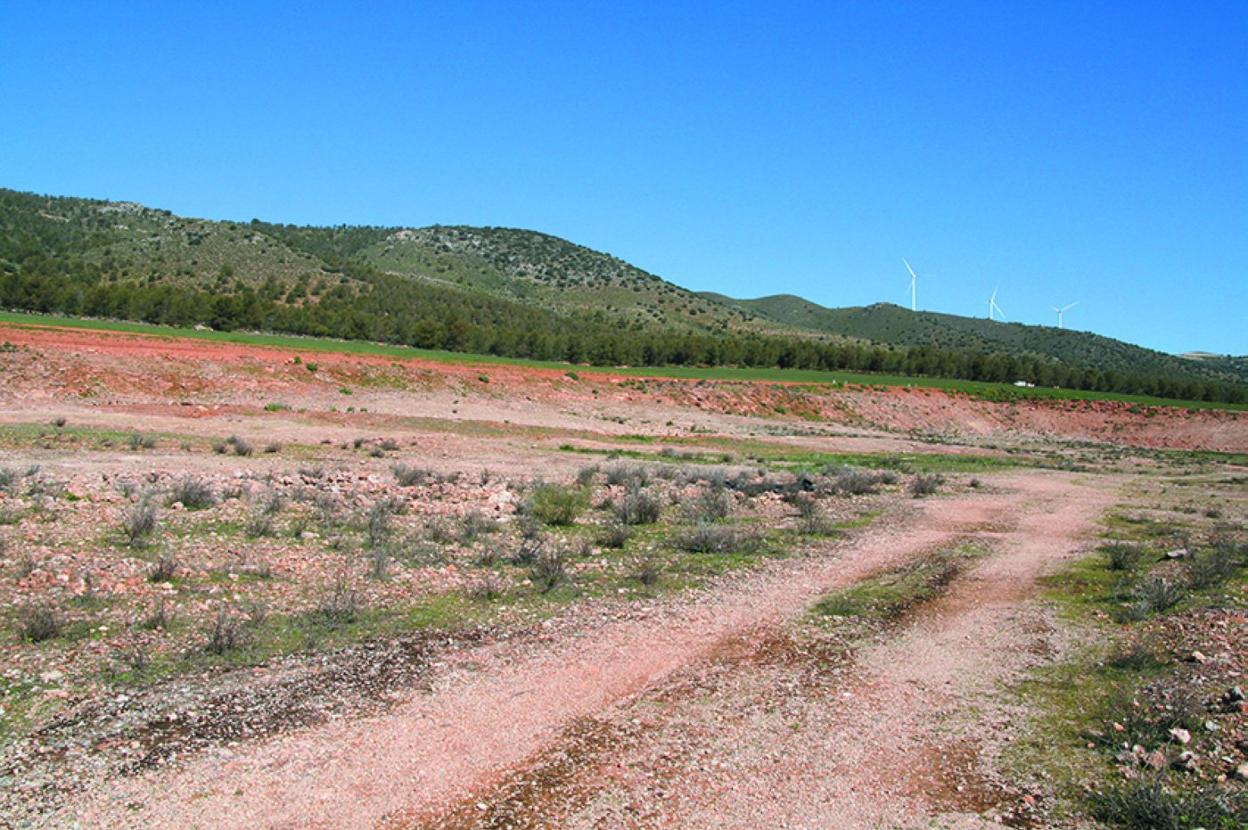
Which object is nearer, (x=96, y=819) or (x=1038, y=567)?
(x=96, y=819)

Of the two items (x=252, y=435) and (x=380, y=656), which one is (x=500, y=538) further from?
(x=252, y=435)

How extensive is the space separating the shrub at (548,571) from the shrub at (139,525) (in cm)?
549

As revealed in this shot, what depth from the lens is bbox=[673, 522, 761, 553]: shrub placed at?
15.4 metres

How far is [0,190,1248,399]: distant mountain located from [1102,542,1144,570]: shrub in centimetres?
6631

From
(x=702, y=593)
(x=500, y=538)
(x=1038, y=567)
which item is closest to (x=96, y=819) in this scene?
(x=702, y=593)

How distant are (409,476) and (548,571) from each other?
9498 millimetres

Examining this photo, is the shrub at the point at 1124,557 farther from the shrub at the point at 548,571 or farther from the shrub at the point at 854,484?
the shrub at the point at 548,571

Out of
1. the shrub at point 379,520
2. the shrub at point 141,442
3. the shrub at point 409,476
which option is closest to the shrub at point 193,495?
the shrub at point 379,520

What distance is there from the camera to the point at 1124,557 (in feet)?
50.3

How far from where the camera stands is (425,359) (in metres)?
57.3

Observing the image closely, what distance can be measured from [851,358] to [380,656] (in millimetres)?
97294

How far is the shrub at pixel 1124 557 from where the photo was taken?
1509 cm

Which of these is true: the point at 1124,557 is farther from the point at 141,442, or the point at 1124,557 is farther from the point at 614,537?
the point at 141,442

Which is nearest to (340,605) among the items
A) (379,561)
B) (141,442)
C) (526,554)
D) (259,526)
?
(379,561)
